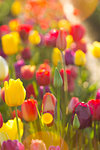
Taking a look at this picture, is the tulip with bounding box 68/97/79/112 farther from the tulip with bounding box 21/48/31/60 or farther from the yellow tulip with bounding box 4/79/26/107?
the tulip with bounding box 21/48/31/60

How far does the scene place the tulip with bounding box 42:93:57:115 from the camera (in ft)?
2.71

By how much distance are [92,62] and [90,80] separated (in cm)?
40

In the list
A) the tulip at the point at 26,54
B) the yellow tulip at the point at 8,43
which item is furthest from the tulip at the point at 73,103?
the tulip at the point at 26,54

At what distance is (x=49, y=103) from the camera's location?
0.83m

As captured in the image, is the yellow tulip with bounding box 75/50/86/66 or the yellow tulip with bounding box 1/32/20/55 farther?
the yellow tulip with bounding box 1/32/20/55

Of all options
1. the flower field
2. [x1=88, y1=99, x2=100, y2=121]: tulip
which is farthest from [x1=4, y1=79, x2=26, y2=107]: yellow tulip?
[x1=88, y1=99, x2=100, y2=121]: tulip

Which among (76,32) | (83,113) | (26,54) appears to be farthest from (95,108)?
(26,54)

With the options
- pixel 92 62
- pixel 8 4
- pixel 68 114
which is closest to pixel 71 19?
pixel 92 62

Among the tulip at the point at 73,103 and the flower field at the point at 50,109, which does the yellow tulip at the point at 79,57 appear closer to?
the flower field at the point at 50,109

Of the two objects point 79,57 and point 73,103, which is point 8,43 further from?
point 73,103

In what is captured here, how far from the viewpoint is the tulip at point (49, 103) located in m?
0.83

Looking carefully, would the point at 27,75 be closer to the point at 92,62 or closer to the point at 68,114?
the point at 68,114

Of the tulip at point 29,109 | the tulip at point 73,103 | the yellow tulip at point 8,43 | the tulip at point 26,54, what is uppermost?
the yellow tulip at point 8,43

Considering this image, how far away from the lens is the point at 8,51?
1.42m
